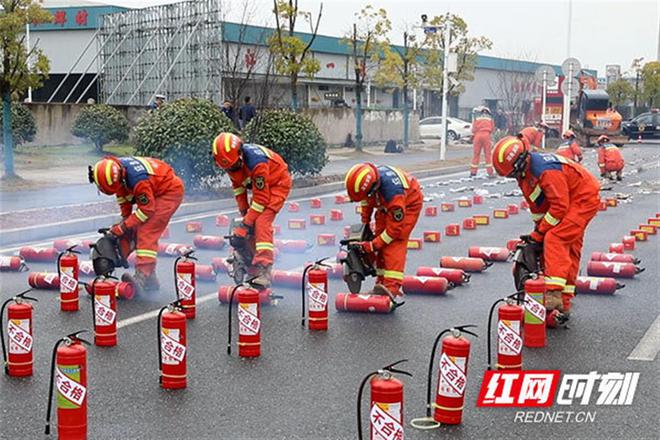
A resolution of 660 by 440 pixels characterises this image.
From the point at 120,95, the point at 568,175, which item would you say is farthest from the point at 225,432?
the point at 120,95

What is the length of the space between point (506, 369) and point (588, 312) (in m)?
2.65

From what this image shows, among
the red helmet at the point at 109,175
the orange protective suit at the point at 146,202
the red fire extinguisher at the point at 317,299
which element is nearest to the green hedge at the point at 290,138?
Answer: the orange protective suit at the point at 146,202

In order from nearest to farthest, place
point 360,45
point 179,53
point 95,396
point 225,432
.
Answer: point 225,432 < point 95,396 < point 179,53 < point 360,45

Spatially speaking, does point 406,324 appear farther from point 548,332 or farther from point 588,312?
point 588,312

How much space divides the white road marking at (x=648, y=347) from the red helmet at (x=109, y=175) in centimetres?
523

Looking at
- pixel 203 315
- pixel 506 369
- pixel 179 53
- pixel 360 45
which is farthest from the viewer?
pixel 360 45

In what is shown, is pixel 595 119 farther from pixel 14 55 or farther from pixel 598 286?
pixel 598 286

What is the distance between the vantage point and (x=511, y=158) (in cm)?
811

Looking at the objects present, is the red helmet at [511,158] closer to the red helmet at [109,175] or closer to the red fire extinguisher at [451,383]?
the red fire extinguisher at [451,383]

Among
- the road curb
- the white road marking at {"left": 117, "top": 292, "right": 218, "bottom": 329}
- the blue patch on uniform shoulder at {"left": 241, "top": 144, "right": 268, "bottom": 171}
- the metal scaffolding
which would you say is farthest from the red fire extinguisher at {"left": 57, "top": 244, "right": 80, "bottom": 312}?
the metal scaffolding

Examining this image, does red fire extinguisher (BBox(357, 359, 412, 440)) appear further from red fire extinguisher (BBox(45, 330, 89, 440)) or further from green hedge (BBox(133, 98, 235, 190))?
green hedge (BBox(133, 98, 235, 190))

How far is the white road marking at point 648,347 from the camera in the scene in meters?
7.24

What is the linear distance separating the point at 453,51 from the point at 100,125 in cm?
2439

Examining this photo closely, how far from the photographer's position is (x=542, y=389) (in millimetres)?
6348
